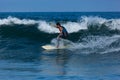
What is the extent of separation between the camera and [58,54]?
21172 millimetres

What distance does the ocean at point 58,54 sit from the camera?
14316 mm

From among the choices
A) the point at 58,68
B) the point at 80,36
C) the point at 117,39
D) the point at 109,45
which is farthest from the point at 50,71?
the point at 80,36

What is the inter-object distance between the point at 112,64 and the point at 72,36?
13.8 m

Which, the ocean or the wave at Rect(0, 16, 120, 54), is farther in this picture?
the wave at Rect(0, 16, 120, 54)

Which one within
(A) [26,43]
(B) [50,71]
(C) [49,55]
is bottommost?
(B) [50,71]

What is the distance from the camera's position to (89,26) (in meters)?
Result: 34.7

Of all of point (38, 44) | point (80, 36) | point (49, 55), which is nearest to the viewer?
point (49, 55)

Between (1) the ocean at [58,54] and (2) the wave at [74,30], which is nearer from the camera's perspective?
(1) the ocean at [58,54]

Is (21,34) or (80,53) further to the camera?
(21,34)

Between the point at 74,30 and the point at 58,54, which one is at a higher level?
the point at 74,30

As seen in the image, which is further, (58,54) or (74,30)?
(74,30)

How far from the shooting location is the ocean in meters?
14.3

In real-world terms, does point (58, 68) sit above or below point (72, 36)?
below

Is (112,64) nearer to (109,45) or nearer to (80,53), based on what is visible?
(80,53)
